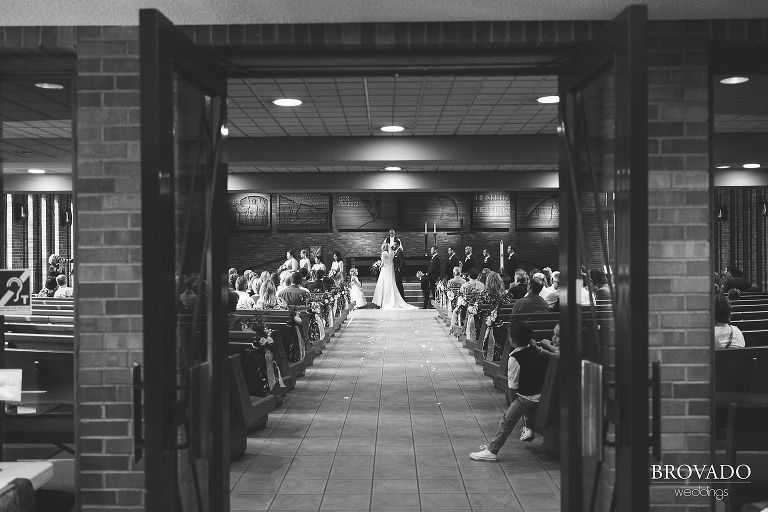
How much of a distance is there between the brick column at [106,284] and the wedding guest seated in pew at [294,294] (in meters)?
8.85

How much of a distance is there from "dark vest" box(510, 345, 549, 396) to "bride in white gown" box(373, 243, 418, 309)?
1721 cm

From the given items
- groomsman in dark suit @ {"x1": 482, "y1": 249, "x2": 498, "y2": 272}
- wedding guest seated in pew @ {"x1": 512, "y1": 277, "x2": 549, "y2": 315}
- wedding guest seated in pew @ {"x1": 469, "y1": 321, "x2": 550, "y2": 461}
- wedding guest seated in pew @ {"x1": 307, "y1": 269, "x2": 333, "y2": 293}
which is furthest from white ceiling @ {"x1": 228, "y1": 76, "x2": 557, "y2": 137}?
groomsman in dark suit @ {"x1": 482, "y1": 249, "x2": 498, "y2": 272}

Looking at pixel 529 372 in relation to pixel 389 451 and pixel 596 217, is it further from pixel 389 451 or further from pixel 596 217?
pixel 596 217

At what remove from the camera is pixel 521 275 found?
1377 cm

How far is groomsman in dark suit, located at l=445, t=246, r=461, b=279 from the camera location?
89.5 ft

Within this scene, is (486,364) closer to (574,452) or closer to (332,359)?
(332,359)

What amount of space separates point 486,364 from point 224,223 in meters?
6.79

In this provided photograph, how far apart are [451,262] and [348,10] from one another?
23.8 metres

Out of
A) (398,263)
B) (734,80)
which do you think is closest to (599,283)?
(734,80)

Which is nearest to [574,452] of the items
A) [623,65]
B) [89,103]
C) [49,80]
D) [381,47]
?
[623,65]

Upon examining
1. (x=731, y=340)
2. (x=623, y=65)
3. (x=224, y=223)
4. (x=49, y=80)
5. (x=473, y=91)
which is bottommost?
(x=731, y=340)

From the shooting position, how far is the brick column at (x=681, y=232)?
162 inches

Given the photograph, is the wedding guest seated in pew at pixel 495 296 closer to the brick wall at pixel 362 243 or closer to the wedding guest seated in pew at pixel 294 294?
the wedding guest seated in pew at pixel 294 294

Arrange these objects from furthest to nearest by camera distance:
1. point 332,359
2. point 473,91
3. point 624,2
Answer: point 332,359
point 473,91
point 624,2
